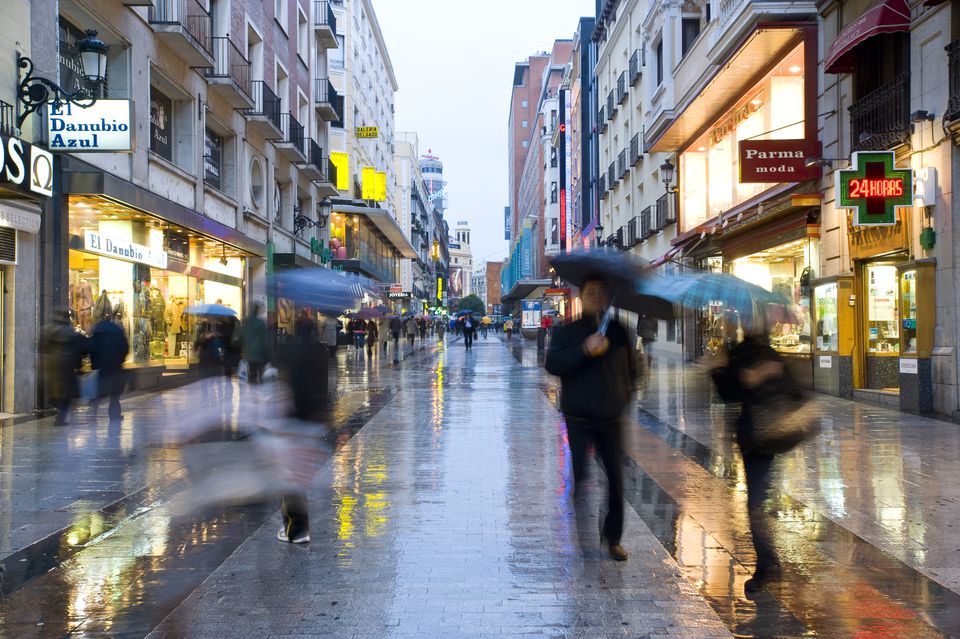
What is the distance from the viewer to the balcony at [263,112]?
24.2 metres

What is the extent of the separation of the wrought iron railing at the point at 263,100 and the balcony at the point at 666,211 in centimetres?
1302

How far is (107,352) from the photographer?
11656 millimetres

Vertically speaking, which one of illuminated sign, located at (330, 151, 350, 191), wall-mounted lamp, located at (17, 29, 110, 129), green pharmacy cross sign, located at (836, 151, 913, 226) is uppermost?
illuminated sign, located at (330, 151, 350, 191)

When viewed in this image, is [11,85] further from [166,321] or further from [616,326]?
[616,326]

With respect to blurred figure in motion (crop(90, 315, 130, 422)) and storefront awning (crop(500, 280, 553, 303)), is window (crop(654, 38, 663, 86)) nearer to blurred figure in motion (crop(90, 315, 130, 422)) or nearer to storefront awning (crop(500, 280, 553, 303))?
blurred figure in motion (crop(90, 315, 130, 422))

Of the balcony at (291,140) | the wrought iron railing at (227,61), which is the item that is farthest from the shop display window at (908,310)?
the balcony at (291,140)

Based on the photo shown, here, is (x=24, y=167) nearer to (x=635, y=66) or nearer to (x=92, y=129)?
(x=92, y=129)

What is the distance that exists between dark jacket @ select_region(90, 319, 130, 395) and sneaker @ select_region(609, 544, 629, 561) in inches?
340

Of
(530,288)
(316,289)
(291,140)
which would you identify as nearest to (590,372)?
(316,289)

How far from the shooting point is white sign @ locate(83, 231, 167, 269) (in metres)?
15.2

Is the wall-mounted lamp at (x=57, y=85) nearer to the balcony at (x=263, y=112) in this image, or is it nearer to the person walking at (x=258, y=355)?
the person walking at (x=258, y=355)

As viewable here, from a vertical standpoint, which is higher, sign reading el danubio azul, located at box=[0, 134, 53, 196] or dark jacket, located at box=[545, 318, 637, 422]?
sign reading el danubio azul, located at box=[0, 134, 53, 196]

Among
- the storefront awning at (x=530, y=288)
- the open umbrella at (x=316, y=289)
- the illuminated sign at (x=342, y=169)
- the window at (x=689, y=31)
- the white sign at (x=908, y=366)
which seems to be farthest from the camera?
the storefront awning at (x=530, y=288)

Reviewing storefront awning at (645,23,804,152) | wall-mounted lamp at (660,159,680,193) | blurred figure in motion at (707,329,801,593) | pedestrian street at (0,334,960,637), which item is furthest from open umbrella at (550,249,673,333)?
wall-mounted lamp at (660,159,680,193)
